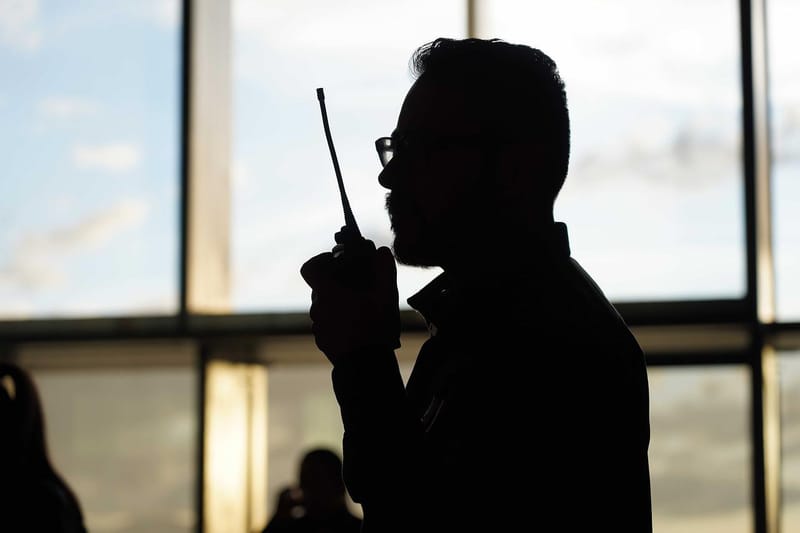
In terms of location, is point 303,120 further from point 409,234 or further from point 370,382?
point 370,382

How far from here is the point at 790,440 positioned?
4840mm

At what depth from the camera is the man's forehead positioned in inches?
42.9

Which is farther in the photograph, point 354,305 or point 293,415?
point 293,415

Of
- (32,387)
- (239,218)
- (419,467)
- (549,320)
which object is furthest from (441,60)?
(239,218)

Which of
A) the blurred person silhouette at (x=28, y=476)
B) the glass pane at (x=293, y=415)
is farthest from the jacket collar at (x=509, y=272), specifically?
the glass pane at (x=293, y=415)

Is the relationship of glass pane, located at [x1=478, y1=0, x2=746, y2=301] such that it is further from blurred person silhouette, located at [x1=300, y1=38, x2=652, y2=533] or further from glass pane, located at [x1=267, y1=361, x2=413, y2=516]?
blurred person silhouette, located at [x1=300, y1=38, x2=652, y2=533]

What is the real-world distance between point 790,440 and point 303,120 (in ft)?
8.38

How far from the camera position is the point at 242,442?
215 inches

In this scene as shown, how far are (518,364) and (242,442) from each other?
15.2 ft

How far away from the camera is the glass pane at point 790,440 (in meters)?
4.82

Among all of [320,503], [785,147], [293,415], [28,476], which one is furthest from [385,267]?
[293,415]

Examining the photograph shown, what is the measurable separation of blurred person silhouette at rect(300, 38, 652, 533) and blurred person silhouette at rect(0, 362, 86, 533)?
1348 millimetres

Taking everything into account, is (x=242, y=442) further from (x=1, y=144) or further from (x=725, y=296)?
(x=725, y=296)

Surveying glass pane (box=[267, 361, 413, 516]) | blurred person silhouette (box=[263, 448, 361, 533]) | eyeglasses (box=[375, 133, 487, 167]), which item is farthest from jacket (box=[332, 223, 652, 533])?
glass pane (box=[267, 361, 413, 516])
